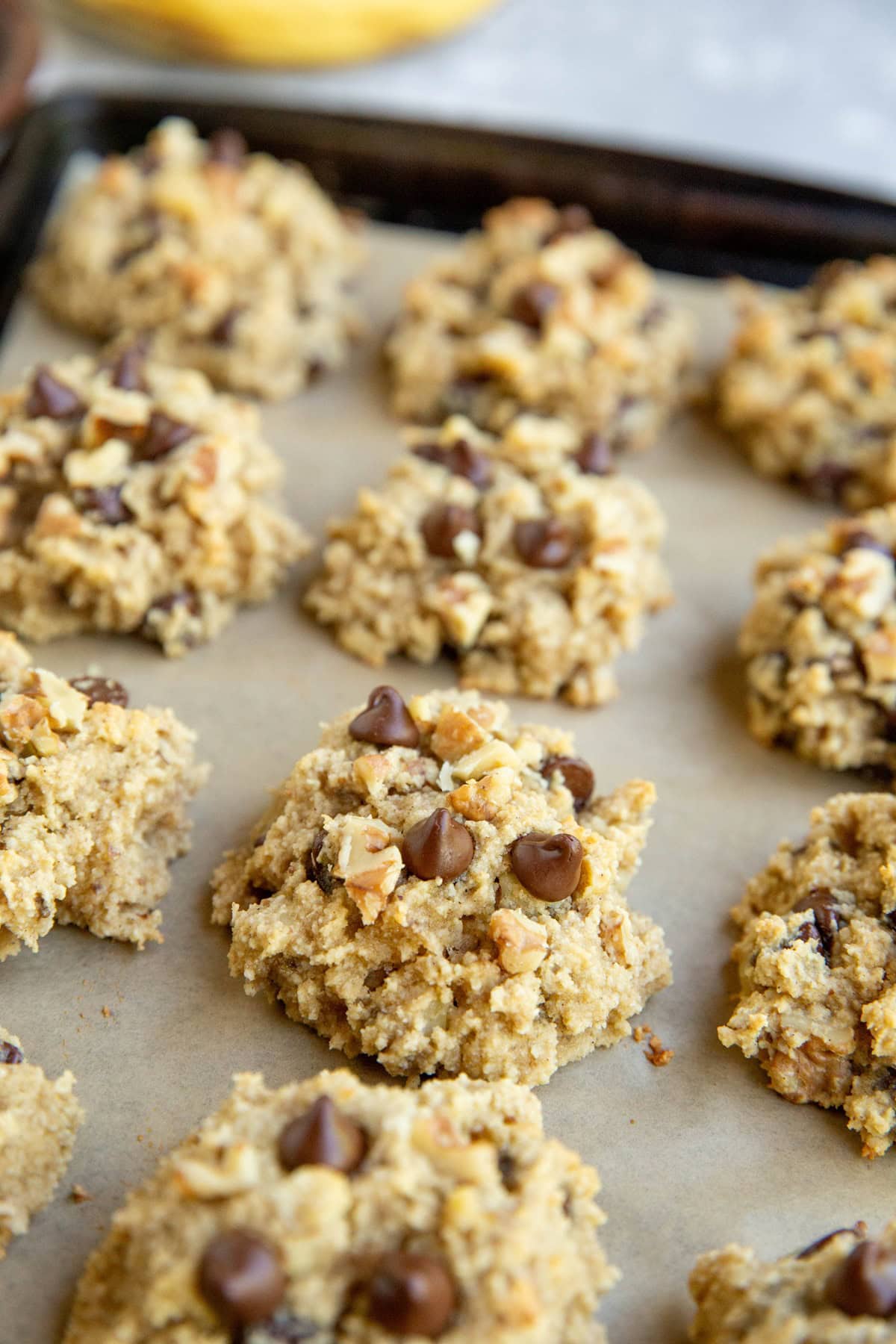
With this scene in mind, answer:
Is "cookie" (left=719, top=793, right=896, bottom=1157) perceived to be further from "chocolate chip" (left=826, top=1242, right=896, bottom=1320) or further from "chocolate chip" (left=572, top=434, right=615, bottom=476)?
"chocolate chip" (left=572, top=434, right=615, bottom=476)

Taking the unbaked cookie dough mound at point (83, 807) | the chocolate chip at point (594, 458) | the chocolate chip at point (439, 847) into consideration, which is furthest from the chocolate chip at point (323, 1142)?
the chocolate chip at point (594, 458)

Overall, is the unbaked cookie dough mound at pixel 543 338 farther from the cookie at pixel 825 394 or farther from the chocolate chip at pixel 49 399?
the chocolate chip at pixel 49 399

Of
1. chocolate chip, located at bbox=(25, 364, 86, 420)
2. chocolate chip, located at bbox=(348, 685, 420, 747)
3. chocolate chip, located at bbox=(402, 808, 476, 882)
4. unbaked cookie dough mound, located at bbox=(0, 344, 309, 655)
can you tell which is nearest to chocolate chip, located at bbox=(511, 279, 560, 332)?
unbaked cookie dough mound, located at bbox=(0, 344, 309, 655)

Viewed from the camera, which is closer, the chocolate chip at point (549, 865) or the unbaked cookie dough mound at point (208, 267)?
the chocolate chip at point (549, 865)

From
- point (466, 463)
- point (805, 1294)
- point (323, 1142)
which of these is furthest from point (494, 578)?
point (805, 1294)

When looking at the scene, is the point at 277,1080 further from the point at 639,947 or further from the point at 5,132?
the point at 5,132
